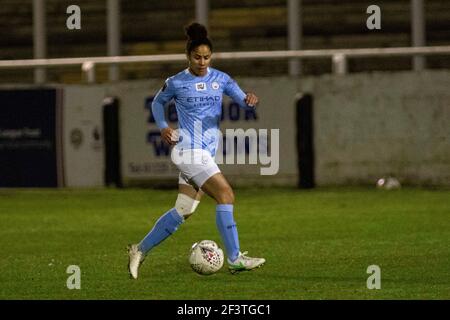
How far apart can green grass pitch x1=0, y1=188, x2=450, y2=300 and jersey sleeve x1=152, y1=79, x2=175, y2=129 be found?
1.17 m

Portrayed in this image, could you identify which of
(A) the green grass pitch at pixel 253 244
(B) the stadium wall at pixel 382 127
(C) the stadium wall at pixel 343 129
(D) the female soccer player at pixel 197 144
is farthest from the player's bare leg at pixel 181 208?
(B) the stadium wall at pixel 382 127

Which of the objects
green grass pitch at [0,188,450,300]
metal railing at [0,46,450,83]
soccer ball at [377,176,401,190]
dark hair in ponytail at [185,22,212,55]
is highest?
metal railing at [0,46,450,83]

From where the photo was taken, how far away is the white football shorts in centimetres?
966

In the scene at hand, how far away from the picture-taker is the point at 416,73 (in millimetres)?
18156

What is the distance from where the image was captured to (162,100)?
998cm

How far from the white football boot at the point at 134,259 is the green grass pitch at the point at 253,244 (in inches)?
3.3

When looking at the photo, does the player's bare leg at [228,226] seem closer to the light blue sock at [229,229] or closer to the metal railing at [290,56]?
the light blue sock at [229,229]

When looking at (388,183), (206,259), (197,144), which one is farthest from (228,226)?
(388,183)

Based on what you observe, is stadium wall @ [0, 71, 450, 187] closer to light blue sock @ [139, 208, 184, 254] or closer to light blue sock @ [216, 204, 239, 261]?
light blue sock @ [139, 208, 184, 254]

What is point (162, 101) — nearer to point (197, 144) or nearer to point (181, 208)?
point (197, 144)

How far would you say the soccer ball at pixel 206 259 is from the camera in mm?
9617

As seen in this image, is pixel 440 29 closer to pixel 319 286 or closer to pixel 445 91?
pixel 445 91

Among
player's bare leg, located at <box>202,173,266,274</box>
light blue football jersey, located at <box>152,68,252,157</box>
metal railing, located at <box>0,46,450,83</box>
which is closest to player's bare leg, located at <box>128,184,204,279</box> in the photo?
player's bare leg, located at <box>202,173,266,274</box>

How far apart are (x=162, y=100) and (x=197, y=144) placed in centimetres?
47
